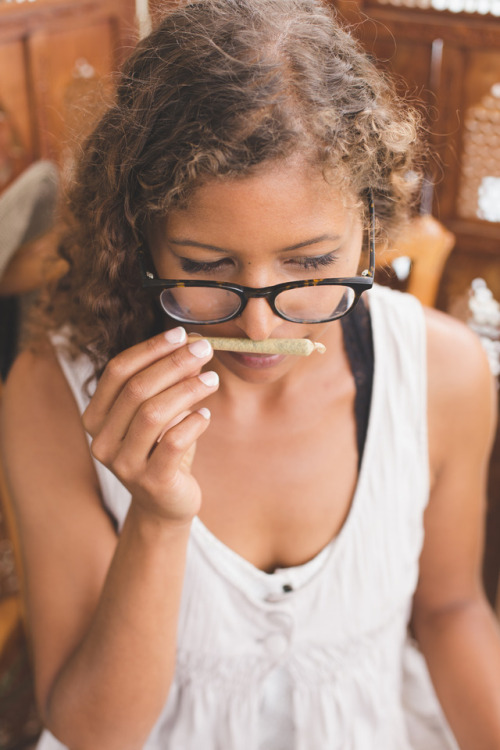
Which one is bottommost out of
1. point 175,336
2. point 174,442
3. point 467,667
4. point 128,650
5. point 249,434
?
point 467,667

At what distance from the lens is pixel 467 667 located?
1393mm

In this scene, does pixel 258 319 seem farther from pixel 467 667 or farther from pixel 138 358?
pixel 467 667

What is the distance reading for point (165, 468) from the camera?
0.99 m

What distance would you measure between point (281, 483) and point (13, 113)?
139cm

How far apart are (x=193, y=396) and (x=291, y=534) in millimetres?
475

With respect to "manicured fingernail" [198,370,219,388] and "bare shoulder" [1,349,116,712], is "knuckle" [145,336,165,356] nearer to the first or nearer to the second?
"manicured fingernail" [198,370,219,388]

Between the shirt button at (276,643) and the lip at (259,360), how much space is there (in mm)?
508

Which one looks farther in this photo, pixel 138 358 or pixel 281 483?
pixel 281 483

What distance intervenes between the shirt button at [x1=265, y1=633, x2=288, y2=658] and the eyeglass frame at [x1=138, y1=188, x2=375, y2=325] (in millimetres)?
580

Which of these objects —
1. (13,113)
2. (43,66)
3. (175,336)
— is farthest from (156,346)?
(43,66)

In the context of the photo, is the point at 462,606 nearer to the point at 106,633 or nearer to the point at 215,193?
the point at 106,633

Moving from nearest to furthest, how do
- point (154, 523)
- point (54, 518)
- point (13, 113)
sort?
point (154, 523) → point (54, 518) → point (13, 113)

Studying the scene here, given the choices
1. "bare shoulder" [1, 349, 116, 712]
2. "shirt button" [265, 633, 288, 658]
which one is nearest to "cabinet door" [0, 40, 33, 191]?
"bare shoulder" [1, 349, 116, 712]

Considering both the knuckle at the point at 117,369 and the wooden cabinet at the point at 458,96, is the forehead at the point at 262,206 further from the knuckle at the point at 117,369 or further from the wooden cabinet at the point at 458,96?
the wooden cabinet at the point at 458,96
